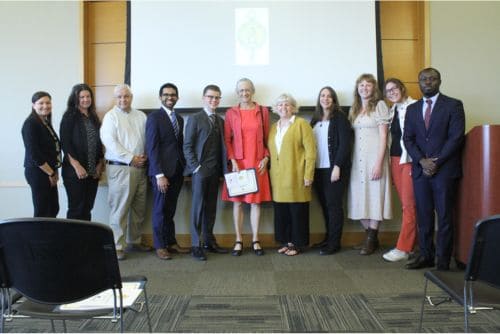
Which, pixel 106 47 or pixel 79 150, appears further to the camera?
pixel 106 47

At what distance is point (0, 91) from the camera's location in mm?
4023

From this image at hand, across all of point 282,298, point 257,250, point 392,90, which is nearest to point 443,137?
point 392,90

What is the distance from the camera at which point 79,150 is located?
3457mm

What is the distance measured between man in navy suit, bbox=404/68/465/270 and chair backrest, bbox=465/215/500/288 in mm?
1574

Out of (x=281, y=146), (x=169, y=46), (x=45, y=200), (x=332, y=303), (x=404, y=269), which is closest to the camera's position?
(x=332, y=303)

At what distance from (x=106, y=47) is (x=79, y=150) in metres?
1.31

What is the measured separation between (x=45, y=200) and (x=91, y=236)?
7.59 ft

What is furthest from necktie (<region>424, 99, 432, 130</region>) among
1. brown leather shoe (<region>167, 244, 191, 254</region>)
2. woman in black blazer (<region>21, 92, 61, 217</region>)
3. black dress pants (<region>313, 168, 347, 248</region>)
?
woman in black blazer (<region>21, 92, 61, 217</region>)

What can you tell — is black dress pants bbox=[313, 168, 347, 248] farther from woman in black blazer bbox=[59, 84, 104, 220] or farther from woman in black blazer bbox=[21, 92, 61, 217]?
woman in black blazer bbox=[21, 92, 61, 217]

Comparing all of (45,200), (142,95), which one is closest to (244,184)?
(142,95)

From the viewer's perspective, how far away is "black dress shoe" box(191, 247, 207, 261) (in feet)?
11.3

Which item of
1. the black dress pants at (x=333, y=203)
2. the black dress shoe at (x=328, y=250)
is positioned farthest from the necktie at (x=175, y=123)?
the black dress shoe at (x=328, y=250)

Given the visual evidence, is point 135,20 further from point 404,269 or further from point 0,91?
point 404,269

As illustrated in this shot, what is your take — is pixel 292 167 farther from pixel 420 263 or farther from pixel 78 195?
pixel 78 195
